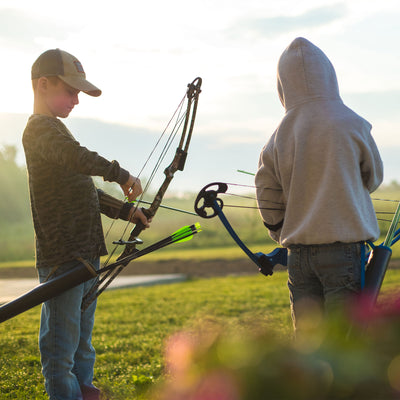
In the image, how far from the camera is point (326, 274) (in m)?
2.44

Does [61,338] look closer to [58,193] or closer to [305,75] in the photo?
[58,193]

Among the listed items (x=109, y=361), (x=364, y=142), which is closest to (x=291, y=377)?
(x=364, y=142)

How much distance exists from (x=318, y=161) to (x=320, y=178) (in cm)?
8

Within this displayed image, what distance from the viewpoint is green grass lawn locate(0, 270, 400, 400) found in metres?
4.13

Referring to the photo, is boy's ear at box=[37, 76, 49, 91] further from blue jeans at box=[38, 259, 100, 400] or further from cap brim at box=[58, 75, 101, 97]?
blue jeans at box=[38, 259, 100, 400]

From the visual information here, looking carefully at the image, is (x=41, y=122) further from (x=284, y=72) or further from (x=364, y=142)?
(x=364, y=142)

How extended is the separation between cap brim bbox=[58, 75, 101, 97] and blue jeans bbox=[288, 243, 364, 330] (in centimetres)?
145

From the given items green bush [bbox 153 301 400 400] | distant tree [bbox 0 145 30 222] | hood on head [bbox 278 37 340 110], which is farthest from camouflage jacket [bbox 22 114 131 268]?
distant tree [bbox 0 145 30 222]

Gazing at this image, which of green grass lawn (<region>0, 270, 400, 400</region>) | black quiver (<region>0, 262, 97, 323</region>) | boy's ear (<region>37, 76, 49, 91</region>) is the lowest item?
green grass lawn (<region>0, 270, 400, 400</region>)

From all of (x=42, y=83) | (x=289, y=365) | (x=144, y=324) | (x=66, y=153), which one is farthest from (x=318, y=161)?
(x=144, y=324)

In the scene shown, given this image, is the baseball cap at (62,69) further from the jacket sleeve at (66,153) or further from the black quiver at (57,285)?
the black quiver at (57,285)

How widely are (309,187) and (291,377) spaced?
1.75m

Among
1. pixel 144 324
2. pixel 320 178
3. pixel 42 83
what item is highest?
pixel 42 83

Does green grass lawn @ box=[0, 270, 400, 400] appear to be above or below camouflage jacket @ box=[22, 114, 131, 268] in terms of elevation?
below
